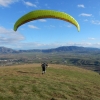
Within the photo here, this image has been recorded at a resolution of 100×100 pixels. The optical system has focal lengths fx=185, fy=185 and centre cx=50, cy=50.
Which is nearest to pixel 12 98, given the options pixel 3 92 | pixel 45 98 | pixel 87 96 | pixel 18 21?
pixel 3 92

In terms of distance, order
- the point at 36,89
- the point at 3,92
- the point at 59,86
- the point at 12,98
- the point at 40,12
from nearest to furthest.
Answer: the point at 40,12, the point at 12,98, the point at 3,92, the point at 36,89, the point at 59,86

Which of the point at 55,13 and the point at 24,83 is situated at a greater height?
the point at 55,13

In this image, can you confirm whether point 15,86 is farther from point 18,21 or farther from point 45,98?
point 18,21

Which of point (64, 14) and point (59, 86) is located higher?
point (64, 14)

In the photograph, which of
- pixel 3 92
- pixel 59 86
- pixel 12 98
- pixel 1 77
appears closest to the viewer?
pixel 12 98

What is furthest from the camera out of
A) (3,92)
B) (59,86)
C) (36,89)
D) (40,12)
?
(59,86)

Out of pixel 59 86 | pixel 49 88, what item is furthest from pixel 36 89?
pixel 59 86

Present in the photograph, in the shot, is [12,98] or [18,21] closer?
[18,21]

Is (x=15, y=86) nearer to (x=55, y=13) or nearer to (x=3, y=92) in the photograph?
(x=3, y=92)

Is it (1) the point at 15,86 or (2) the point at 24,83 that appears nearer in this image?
(1) the point at 15,86
